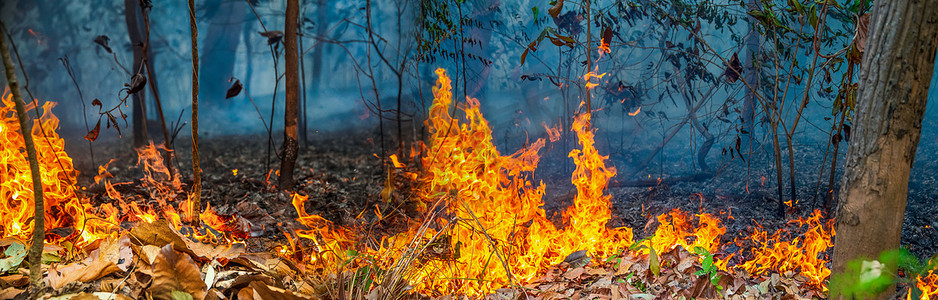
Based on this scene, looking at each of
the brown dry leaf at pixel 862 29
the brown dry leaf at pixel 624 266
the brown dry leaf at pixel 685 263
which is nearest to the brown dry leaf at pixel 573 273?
the brown dry leaf at pixel 624 266

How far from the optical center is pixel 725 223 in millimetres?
3760

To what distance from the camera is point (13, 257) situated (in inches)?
68.8

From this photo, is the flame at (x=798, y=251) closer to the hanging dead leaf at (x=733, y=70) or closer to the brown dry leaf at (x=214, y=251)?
the hanging dead leaf at (x=733, y=70)

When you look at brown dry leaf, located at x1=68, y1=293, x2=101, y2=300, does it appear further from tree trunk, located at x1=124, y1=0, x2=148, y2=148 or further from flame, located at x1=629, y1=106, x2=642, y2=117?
flame, located at x1=629, y1=106, x2=642, y2=117

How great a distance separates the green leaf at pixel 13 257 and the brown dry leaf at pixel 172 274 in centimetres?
53

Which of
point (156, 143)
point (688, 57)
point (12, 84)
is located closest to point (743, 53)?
point (688, 57)

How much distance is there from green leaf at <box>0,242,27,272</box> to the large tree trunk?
2.55 m

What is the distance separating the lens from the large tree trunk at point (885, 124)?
5.16 ft

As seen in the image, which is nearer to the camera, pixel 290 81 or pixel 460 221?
pixel 460 221

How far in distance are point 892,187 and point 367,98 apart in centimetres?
369

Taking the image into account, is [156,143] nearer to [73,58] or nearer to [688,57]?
[73,58]

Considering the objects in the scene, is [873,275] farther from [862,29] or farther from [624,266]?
[862,29]

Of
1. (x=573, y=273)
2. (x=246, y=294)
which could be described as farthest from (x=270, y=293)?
(x=573, y=273)

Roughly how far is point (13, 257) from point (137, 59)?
3161 mm
